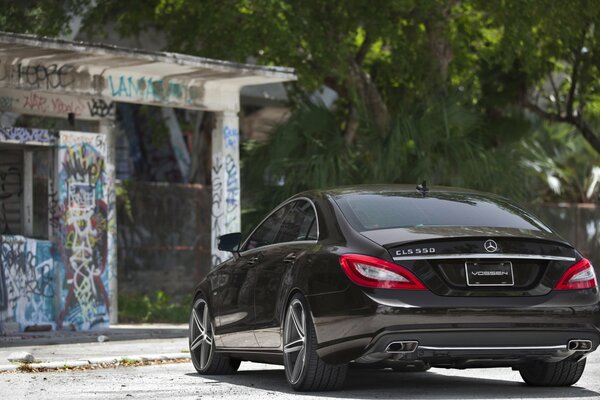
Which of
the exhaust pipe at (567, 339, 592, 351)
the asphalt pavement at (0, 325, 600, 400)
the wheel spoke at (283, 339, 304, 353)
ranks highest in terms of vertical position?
the exhaust pipe at (567, 339, 592, 351)

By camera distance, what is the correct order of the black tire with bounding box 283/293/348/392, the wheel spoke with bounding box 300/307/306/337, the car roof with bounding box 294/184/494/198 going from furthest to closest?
the car roof with bounding box 294/184/494/198
the wheel spoke with bounding box 300/307/306/337
the black tire with bounding box 283/293/348/392

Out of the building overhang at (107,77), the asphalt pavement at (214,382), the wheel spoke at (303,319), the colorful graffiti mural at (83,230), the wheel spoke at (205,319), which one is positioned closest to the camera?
the wheel spoke at (303,319)

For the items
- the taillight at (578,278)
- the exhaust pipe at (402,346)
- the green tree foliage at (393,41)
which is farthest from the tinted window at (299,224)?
the green tree foliage at (393,41)

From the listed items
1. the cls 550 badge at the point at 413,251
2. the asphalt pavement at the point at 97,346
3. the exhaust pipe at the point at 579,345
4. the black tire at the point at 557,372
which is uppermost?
the cls 550 badge at the point at 413,251

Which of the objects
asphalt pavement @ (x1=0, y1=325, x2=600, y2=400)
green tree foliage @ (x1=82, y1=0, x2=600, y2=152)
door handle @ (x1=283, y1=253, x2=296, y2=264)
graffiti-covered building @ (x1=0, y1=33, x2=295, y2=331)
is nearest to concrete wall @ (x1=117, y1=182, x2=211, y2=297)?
green tree foliage @ (x1=82, y1=0, x2=600, y2=152)

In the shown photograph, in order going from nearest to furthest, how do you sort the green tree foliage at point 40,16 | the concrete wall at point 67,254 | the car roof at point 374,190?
the car roof at point 374,190 → the concrete wall at point 67,254 → the green tree foliage at point 40,16

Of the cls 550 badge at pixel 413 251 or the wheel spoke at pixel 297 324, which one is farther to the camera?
the wheel spoke at pixel 297 324

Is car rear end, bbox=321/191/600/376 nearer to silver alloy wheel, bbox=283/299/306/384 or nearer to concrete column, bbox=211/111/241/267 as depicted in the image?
silver alloy wheel, bbox=283/299/306/384

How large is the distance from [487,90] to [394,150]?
668 centimetres

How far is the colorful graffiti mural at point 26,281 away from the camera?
18.1m

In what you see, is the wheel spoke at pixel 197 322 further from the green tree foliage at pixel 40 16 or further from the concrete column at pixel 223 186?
the green tree foliage at pixel 40 16

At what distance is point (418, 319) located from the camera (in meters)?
9.00

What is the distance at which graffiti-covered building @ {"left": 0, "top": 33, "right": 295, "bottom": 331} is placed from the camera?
59.8 ft

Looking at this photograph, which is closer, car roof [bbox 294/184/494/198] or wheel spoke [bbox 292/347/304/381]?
wheel spoke [bbox 292/347/304/381]
